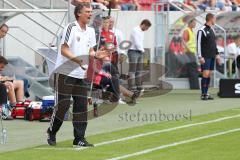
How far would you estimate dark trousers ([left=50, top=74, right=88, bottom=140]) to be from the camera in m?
12.9

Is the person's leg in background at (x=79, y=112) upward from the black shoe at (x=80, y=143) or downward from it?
upward

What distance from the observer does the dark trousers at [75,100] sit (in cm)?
1291

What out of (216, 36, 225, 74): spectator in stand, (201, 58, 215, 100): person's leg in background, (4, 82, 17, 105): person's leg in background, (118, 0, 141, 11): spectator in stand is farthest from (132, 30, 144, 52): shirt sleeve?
(4, 82, 17, 105): person's leg in background

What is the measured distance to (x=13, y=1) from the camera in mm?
20625

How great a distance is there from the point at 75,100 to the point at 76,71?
42 cm

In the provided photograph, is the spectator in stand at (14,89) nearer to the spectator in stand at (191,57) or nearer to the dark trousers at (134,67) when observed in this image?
the dark trousers at (134,67)

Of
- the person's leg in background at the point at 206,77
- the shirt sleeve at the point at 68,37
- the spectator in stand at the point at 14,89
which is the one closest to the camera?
the shirt sleeve at the point at 68,37

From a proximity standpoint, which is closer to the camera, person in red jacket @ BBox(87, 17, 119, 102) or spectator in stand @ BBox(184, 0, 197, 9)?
person in red jacket @ BBox(87, 17, 119, 102)

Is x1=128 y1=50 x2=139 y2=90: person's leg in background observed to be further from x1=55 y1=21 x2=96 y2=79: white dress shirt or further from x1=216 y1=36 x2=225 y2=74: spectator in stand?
x1=55 y1=21 x2=96 y2=79: white dress shirt

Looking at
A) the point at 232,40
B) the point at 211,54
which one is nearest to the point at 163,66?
the point at 232,40

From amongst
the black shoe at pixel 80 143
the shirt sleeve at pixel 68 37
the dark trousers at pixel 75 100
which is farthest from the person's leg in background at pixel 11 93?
the shirt sleeve at pixel 68 37

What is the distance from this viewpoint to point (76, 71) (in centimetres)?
1293

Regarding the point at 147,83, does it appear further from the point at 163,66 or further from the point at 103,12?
the point at 103,12

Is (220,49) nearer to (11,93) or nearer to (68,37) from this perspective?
(11,93)
